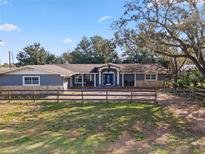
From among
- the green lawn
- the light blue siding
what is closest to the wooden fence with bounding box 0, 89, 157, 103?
the green lawn

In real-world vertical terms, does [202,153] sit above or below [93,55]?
below

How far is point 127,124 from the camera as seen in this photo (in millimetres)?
13688

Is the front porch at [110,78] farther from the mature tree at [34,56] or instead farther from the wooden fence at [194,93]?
the mature tree at [34,56]

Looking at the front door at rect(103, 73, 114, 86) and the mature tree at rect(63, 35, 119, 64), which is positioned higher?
the mature tree at rect(63, 35, 119, 64)

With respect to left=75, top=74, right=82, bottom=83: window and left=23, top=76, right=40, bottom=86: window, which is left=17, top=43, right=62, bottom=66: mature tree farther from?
left=23, top=76, right=40, bottom=86: window

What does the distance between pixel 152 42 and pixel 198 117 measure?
6593 millimetres

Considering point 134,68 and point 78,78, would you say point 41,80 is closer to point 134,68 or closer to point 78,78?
point 78,78

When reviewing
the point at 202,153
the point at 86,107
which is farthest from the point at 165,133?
the point at 86,107

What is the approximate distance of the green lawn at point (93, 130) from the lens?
968 cm

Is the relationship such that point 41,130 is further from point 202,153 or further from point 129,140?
point 202,153

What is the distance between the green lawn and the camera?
9.68 m

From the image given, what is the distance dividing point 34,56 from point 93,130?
57679mm

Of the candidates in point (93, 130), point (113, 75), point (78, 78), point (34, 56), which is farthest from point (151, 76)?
point (34, 56)

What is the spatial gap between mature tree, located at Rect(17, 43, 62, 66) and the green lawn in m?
48.6
